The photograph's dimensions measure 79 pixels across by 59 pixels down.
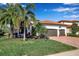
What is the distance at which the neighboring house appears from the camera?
7.05 m

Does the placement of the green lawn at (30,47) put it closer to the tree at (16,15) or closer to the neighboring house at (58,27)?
the neighboring house at (58,27)

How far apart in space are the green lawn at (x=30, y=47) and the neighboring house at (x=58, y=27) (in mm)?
162

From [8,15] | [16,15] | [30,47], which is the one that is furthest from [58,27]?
[8,15]

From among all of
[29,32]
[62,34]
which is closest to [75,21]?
[62,34]

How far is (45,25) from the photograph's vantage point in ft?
23.2

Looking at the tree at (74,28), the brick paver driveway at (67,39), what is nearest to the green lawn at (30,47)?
the brick paver driveway at (67,39)

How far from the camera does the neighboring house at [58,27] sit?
7.05 meters

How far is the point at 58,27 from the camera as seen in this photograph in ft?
23.5

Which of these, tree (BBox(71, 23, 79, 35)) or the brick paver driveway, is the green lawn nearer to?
the brick paver driveway

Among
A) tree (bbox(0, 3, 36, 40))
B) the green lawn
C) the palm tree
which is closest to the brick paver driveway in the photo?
the green lawn

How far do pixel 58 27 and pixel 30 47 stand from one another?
576 mm

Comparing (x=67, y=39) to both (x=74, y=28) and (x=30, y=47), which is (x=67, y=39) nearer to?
(x=74, y=28)

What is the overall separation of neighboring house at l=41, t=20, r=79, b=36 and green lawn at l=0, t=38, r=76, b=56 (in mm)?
162

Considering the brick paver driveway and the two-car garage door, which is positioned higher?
the two-car garage door
